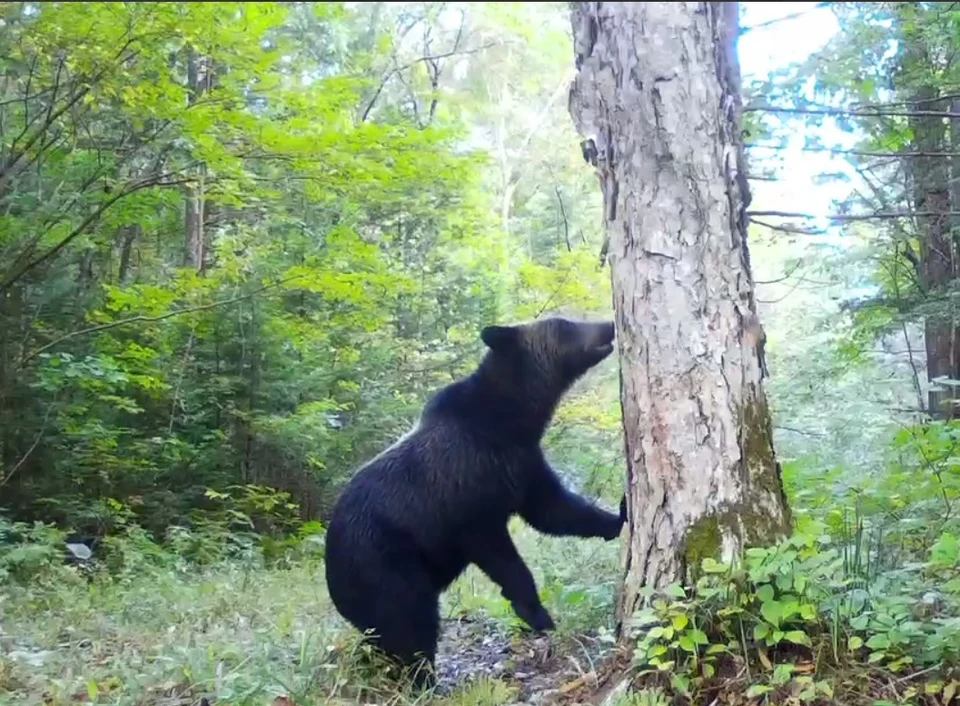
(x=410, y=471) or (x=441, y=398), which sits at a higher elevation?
(x=441, y=398)

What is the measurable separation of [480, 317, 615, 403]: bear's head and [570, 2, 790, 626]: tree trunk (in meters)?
1.90

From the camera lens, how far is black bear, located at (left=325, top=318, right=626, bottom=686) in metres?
4.98

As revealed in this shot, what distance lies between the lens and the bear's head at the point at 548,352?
5.77 meters

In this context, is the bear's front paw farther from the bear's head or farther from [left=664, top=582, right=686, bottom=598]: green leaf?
[left=664, top=582, right=686, bottom=598]: green leaf

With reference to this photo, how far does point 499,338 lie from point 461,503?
3.69 feet

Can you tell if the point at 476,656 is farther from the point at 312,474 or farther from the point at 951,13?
the point at 312,474

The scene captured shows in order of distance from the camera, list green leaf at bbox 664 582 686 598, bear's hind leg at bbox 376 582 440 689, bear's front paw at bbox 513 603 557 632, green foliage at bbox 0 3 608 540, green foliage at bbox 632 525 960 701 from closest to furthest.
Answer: green foliage at bbox 632 525 960 701 < green leaf at bbox 664 582 686 598 < bear's hind leg at bbox 376 582 440 689 < bear's front paw at bbox 513 603 557 632 < green foliage at bbox 0 3 608 540

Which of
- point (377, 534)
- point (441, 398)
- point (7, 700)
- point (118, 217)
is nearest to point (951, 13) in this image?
point (441, 398)

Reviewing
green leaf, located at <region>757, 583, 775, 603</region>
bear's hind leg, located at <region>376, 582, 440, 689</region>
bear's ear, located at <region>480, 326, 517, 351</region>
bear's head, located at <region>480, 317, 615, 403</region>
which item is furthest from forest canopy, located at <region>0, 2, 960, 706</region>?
bear's ear, located at <region>480, 326, 517, 351</region>

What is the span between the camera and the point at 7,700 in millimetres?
4070

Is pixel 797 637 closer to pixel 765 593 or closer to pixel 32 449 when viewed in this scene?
pixel 765 593

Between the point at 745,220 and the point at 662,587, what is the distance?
1.57 m

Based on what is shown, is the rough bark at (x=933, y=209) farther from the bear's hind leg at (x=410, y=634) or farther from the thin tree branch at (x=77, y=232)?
the thin tree branch at (x=77, y=232)

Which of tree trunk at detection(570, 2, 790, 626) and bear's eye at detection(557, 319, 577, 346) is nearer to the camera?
tree trunk at detection(570, 2, 790, 626)
